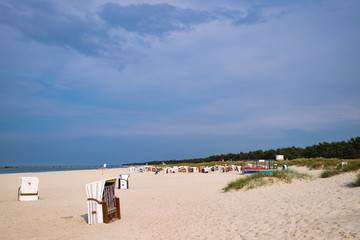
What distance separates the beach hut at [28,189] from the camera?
12945 millimetres

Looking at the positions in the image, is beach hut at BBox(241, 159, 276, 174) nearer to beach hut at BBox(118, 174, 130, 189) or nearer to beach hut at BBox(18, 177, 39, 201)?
beach hut at BBox(118, 174, 130, 189)

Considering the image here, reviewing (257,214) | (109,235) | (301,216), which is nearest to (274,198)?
(257,214)

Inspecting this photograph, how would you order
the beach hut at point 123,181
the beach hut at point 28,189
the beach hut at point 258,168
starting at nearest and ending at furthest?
the beach hut at point 28,189 → the beach hut at point 123,181 → the beach hut at point 258,168

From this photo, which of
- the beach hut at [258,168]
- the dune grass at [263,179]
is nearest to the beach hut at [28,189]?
the dune grass at [263,179]

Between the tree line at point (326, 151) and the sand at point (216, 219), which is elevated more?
the tree line at point (326, 151)

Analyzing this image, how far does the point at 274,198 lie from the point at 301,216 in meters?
3.21

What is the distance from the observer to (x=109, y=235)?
6.90 meters

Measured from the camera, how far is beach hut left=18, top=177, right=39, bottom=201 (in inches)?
510

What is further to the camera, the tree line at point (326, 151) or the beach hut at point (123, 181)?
the tree line at point (326, 151)

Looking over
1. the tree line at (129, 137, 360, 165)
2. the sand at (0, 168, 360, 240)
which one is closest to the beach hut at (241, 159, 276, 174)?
the sand at (0, 168, 360, 240)

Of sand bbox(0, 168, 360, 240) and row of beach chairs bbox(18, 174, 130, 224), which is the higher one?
row of beach chairs bbox(18, 174, 130, 224)

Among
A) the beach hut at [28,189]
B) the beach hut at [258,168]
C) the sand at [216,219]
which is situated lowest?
the sand at [216,219]

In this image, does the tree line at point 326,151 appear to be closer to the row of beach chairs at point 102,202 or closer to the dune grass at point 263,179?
the dune grass at point 263,179

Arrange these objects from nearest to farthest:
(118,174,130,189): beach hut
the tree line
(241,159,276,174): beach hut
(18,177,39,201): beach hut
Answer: (18,177,39,201): beach hut, (118,174,130,189): beach hut, (241,159,276,174): beach hut, the tree line
